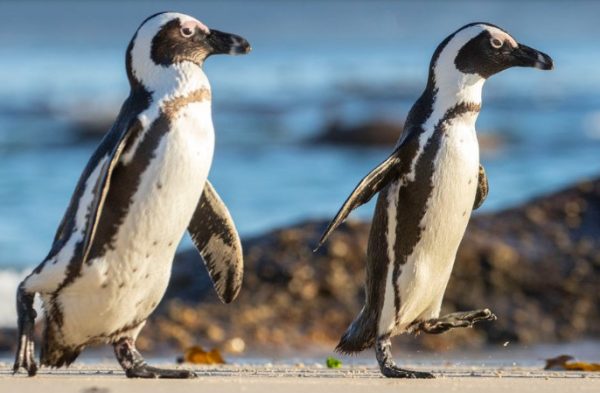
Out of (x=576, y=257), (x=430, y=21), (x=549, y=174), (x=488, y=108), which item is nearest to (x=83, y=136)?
(x=488, y=108)

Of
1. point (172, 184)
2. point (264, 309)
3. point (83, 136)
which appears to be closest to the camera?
point (172, 184)

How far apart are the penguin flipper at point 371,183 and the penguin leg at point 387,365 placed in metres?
0.50

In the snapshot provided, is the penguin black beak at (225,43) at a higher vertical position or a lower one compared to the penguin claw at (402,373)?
higher

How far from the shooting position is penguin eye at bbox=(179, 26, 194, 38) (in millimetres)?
6840

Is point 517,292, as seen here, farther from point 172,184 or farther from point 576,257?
point 172,184

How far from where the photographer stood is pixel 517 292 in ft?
35.9

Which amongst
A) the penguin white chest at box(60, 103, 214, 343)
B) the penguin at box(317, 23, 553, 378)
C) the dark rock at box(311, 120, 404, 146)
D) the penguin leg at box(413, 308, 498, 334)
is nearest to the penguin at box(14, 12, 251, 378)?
the penguin white chest at box(60, 103, 214, 343)

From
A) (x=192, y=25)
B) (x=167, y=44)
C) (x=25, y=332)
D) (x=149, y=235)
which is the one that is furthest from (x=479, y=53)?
(x=25, y=332)

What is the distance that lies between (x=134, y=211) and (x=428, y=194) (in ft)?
4.21

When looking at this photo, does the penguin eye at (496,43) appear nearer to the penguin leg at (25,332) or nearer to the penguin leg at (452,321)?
the penguin leg at (452,321)

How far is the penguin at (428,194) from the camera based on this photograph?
7.12 m

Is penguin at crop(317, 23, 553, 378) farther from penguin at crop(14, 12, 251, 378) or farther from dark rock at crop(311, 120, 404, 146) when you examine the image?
dark rock at crop(311, 120, 404, 146)

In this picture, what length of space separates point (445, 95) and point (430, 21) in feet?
294

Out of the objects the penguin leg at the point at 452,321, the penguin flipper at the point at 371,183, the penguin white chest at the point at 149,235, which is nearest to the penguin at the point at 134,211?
the penguin white chest at the point at 149,235
